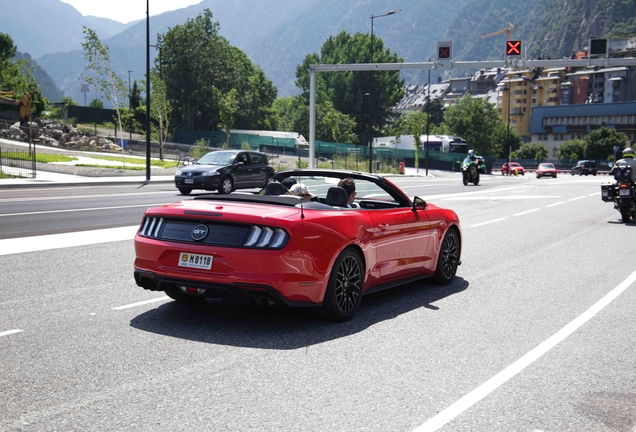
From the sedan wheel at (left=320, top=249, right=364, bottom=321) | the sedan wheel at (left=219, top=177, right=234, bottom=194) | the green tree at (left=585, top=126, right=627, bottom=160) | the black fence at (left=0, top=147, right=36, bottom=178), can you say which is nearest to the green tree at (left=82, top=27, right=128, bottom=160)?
the black fence at (left=0, top=147, right=36, bottom=178)

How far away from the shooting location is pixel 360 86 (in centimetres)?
11594

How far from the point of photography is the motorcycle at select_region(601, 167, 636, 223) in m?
17.5

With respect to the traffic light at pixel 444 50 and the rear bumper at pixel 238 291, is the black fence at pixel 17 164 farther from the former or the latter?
the rear bumper at pixel 238 291

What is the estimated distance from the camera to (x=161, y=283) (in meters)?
6.59

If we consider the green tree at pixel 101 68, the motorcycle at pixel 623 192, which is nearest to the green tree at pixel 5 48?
the green tree at pixel 101 68

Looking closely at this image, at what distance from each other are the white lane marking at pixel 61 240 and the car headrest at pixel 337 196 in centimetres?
558

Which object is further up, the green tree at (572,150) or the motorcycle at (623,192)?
the green tree at (572,150)

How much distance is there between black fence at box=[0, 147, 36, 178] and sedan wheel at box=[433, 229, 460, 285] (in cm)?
2869

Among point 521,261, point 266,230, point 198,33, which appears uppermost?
point 198,33

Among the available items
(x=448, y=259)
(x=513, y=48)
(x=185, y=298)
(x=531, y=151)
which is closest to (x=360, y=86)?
(x=531, y=151)

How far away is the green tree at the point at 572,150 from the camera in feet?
417

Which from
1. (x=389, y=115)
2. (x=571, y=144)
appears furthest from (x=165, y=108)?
(x=571, y=144)

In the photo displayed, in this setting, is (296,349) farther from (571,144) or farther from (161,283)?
(571,144)

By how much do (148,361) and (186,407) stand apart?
108 centimetres
